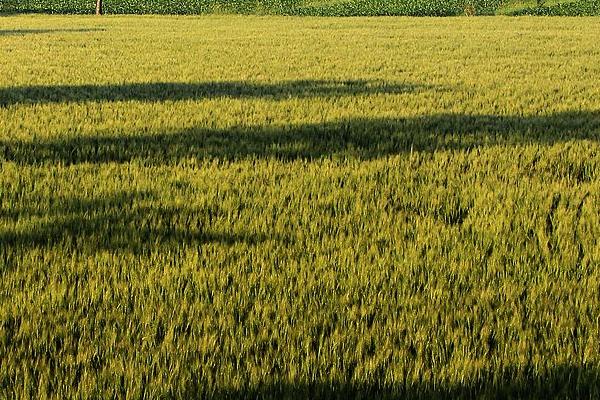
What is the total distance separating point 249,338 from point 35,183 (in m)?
3.01

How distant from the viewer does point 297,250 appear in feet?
12.8

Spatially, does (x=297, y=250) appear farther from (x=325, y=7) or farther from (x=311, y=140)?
(x=325, y=7)

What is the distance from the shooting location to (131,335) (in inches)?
111

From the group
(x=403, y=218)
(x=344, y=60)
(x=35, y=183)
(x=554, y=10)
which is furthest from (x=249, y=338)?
(x=554, y=10)

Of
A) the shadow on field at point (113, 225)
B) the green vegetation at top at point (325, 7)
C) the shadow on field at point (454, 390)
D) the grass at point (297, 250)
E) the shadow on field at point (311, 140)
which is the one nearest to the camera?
the shadow on field at point (454, 390)

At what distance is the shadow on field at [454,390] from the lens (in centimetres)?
240

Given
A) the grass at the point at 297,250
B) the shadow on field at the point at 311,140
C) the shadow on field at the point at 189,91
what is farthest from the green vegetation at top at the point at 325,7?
the shadow on field at the point at 311,140

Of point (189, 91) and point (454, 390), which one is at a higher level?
point (454, 390)

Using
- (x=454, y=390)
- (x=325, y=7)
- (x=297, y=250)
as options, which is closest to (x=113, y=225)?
(x=297, y=250)

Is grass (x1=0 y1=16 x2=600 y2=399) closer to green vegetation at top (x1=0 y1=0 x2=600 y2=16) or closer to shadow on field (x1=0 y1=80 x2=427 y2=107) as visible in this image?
shadow on field (x1=0 y1=80 x2=427 y2=107)

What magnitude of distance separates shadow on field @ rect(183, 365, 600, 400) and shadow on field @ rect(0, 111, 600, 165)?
3.97 m

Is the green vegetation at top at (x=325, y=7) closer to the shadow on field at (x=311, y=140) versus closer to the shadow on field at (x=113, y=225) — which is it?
the shadow on field at (x=311, y=140)

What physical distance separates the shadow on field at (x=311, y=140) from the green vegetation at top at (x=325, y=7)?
48.1 meters

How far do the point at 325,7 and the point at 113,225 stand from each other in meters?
54.9
